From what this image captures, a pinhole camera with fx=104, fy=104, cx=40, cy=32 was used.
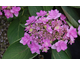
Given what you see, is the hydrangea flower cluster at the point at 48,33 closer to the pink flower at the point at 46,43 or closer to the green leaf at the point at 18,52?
the pink flower at the point at 46,43

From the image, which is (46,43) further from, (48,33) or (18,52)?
(18,52)

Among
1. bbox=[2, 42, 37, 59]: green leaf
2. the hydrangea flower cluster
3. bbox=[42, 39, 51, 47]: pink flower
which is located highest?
the hydrangea flower cluster

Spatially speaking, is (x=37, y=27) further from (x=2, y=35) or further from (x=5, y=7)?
(x=2, y=35)

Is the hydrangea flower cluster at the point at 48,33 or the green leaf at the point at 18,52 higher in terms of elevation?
the hydrangea flower cluster at the point at 48,33

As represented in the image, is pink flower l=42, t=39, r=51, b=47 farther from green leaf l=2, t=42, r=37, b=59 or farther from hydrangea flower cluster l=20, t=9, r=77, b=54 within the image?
green leaf l=2, t=42, r=37, b=59

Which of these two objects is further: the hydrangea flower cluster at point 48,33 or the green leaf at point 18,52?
the green leaf at point 18,52

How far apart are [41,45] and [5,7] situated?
0.34 meters

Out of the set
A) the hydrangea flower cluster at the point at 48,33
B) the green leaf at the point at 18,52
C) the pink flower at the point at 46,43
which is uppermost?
the hydrangea flower cluster at the point at 48,33

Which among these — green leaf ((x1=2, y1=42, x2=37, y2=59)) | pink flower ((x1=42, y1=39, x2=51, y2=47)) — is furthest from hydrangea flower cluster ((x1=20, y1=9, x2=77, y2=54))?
green leaf ((x1=2, y1=42, x2=37, y2=59))

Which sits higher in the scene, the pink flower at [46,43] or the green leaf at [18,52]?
the pink flower at [46,43]

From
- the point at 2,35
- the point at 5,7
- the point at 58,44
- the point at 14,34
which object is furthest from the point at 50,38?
the point at 2,35

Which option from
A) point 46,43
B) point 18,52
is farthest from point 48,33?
point 18,52

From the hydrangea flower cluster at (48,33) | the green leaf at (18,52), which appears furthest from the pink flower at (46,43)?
the green leaf at (18,52)

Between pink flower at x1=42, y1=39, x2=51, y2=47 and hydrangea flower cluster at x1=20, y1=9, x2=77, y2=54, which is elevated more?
hydrangea flower cluster at x1=20, y1=9, x2=77, y2=54
